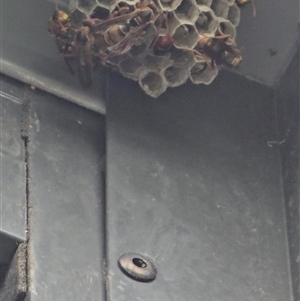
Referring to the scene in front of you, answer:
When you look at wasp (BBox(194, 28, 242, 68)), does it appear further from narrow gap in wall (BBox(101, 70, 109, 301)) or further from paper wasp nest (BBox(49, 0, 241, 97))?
narrow gap in wall (BBox(101, 70, 109, 301))

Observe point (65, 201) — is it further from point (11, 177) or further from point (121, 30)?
point (121, 30)

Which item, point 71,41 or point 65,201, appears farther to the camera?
point 71,41

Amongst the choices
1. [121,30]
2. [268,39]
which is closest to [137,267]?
[121,30]

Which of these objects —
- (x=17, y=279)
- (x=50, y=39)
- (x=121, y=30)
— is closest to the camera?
(x=17, y=279)

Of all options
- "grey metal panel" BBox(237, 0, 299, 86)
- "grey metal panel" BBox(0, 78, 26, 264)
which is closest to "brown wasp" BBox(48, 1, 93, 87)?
"grey metal panel" BBox(0, 78, 26, 264)

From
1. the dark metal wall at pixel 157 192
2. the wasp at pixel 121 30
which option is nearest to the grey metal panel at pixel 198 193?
the dark metal wall at pixel 157 192

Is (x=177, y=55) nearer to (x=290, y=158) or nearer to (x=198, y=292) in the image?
(x=290, y=158)

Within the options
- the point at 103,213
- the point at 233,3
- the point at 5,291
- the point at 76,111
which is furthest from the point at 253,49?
the point at 5,291
